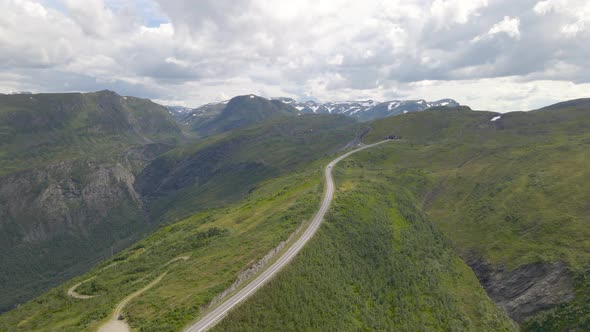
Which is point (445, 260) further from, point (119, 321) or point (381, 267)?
point (119, 321)

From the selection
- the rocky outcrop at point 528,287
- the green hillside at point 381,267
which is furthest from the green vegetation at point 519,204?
the rocky outcrop at point 528,287

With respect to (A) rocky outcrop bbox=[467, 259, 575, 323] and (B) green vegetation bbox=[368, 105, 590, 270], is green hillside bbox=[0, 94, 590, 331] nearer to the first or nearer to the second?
(A) rocky outcrop bbox=[467, 259, 575, 323]

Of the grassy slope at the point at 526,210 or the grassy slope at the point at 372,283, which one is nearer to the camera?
the grassy slope at the point at 372,283

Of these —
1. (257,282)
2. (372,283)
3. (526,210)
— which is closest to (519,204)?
(526,210)

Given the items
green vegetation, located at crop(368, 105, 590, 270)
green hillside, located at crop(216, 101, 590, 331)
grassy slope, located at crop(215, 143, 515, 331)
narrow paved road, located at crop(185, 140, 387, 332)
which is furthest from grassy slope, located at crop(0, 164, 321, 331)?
green vegetation, located at crop(368, 105, 590, 270)

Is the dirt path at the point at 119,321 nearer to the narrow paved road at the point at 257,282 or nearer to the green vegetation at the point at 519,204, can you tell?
the narrow paved road at the point at 257,282

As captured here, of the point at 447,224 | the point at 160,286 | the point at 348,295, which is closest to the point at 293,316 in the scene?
the point at 348,295

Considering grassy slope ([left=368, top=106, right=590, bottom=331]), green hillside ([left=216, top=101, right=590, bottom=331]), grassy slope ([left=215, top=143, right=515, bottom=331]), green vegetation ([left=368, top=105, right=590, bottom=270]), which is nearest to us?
grassy slope ([left=215, top=143, right=515, bottom=331])
